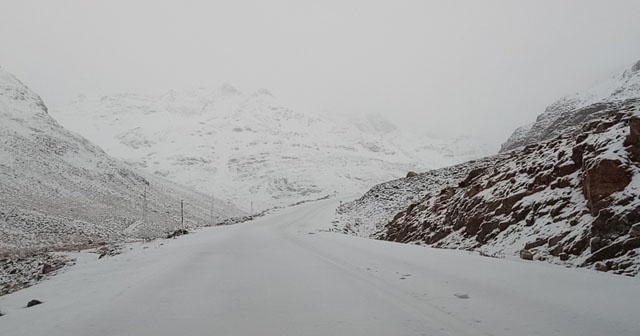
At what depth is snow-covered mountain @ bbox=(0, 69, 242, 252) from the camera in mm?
36344

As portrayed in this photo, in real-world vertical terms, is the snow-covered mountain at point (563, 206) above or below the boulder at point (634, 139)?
below

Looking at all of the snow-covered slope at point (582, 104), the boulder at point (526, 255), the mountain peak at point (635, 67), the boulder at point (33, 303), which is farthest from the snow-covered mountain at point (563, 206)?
the mountain peak at point (635, 67)

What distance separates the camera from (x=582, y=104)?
4994cm

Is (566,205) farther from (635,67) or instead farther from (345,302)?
(635,67)

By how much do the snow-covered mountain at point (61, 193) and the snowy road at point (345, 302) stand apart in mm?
26180

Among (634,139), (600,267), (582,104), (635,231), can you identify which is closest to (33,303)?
(600,267)

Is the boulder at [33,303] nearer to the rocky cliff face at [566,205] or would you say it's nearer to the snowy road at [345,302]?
the snowy road at [345,302]

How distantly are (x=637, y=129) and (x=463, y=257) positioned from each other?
14.8ft

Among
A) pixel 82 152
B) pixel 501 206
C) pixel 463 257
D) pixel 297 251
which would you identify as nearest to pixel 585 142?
pixel 501 206

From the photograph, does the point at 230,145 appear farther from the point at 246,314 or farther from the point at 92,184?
the point at 246,314

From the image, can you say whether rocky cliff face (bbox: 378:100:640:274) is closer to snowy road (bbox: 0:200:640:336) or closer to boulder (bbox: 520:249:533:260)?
boulder (bbox: 520:249:533:260)

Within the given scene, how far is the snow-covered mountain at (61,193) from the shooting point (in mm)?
36344

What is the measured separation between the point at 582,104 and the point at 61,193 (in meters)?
66.8

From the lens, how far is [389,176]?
157 m
